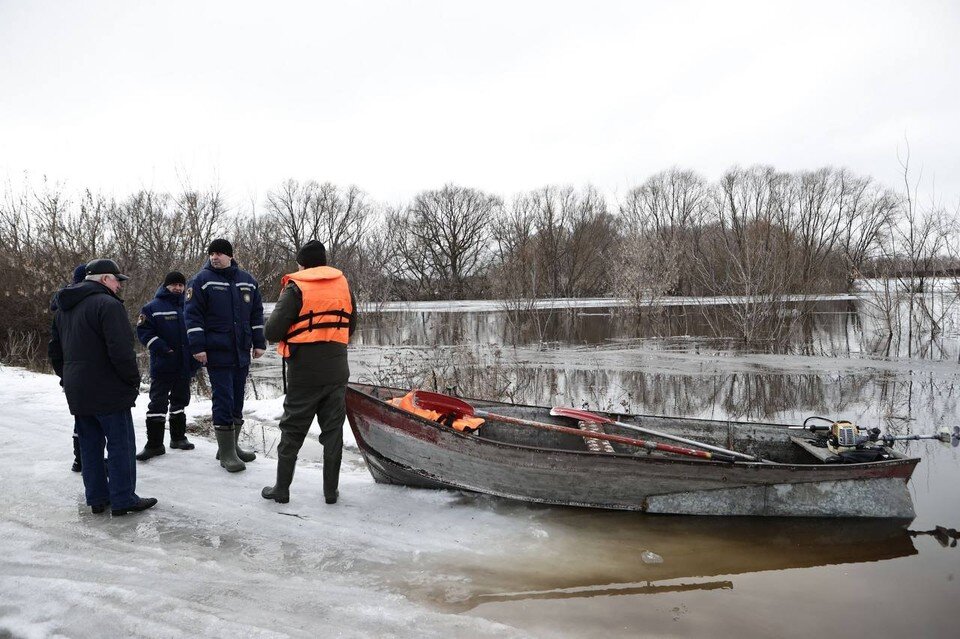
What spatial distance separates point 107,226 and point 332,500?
14.8 m

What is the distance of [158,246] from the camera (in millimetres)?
15375

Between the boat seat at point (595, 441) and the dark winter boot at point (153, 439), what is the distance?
3.93m

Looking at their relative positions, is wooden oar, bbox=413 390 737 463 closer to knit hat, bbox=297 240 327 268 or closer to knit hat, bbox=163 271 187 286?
knit hat, bbox=297 240 327 268

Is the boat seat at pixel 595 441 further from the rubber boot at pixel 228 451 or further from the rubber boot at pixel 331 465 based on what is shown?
the rubber boot at pixel 228 451

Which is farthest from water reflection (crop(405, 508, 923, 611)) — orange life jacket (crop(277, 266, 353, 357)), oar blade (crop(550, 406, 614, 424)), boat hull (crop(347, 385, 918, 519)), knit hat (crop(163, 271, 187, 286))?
knit hat (crop(163, 271, 187, 286))

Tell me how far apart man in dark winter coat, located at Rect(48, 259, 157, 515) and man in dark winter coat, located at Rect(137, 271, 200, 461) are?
1.02 m

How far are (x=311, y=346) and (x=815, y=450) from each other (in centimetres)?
461

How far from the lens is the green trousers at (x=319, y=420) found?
4098 millimetres

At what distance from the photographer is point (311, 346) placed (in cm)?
405

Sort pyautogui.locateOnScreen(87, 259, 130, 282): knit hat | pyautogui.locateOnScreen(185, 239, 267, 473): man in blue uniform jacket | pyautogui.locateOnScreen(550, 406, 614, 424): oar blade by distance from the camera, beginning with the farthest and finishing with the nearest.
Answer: pyautogui.locateOnScreen(550, 406, 614, 424): oar blade, pyautogui.locateOnScreen(185, 239, 267, 473): man in blue uniform jacket, pyautogui.locateOnScreen(87, 259, 130, 282): knit hat

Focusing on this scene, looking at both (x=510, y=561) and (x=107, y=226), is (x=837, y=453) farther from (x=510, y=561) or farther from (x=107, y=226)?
(x=107, y=226)

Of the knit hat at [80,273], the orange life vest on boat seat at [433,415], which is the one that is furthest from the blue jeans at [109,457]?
the orange life vest on boat seat at [433,415]

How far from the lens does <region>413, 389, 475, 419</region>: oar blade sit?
5.21 meters

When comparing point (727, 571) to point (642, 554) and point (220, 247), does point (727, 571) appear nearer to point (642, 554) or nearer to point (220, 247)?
point (642, 554)
